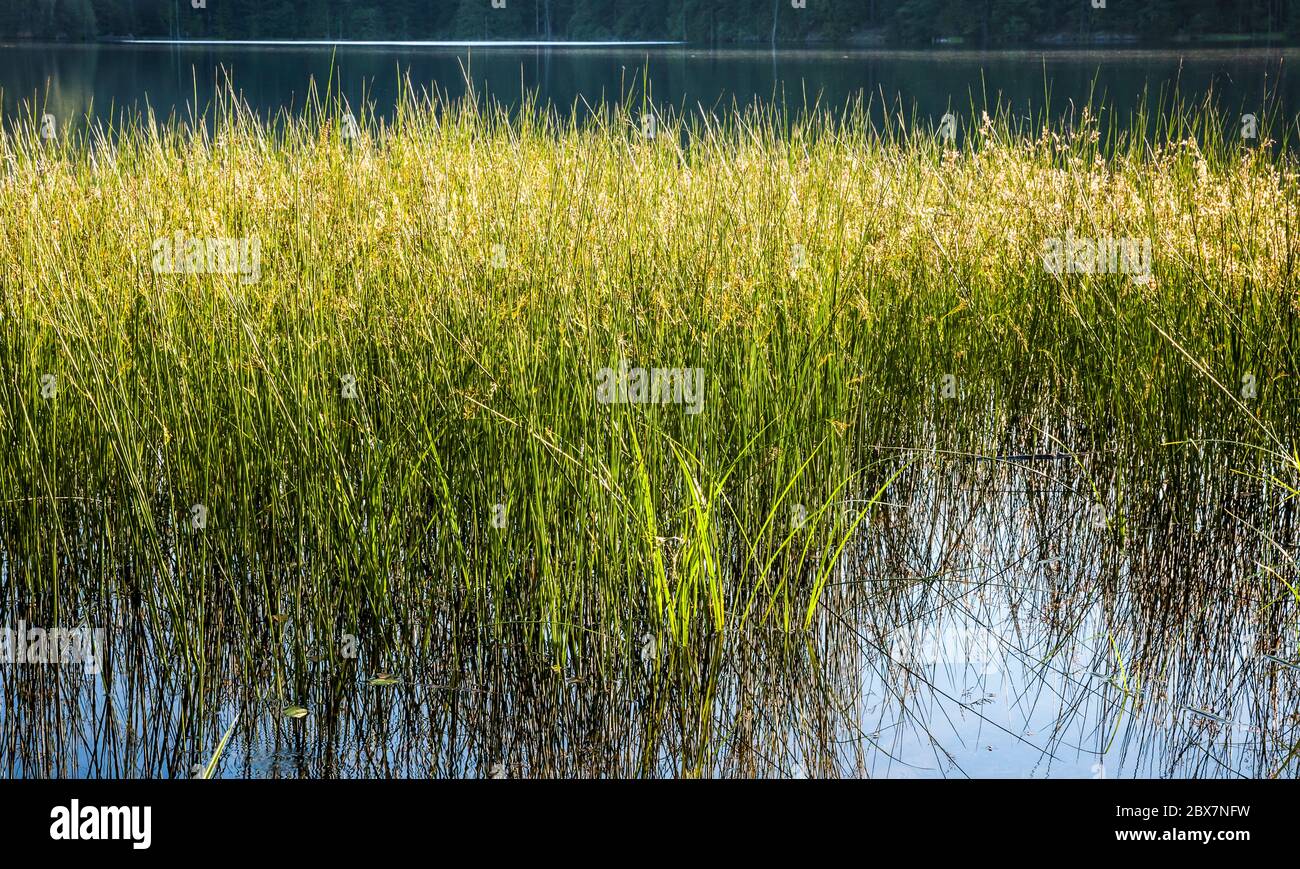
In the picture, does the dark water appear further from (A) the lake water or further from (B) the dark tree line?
(A) the lake water

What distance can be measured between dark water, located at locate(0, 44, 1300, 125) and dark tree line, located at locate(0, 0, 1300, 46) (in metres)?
0.79

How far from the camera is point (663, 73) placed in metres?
39.6

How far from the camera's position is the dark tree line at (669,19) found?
1444 inches

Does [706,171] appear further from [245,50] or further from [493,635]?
[245,50]

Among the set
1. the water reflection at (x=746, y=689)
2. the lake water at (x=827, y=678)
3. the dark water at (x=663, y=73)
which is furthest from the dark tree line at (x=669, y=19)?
the water reflection at (x=746, y=689)

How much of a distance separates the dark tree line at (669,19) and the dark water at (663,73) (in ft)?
2.61

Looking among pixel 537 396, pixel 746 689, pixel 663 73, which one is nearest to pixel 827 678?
pixel 746 689

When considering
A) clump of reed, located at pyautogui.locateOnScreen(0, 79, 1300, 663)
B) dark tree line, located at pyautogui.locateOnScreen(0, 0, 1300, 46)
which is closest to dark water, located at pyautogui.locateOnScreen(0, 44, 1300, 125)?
dark tree line, located at pyautogui.locateOnScreen(0, 0, 1300, 46)

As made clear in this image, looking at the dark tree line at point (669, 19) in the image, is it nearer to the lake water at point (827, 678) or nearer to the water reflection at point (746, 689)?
the lake water at point (827, 678)

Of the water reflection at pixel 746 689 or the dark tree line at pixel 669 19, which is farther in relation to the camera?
the dark tree line at pixel 669 19

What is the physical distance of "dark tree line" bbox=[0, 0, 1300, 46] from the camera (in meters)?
36.7

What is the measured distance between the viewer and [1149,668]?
8.13 ft
